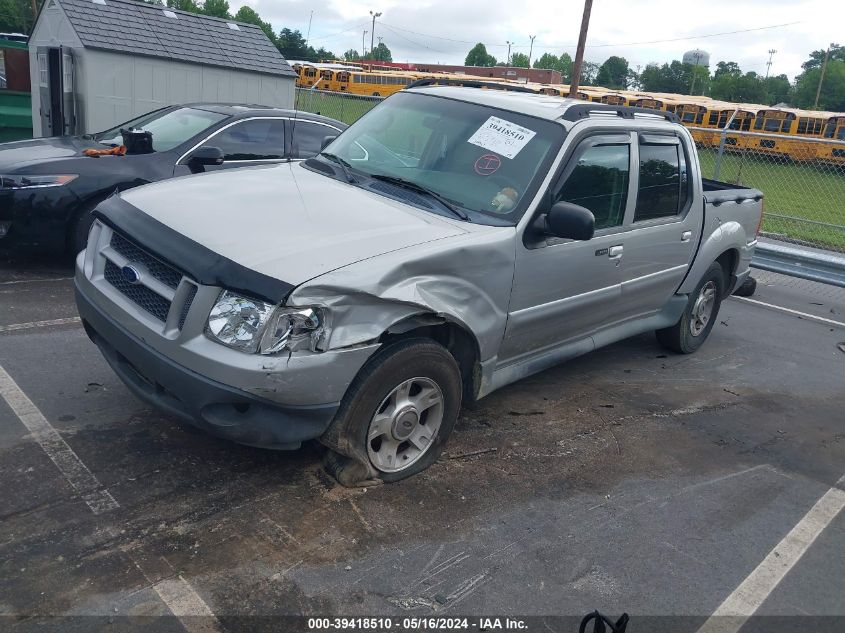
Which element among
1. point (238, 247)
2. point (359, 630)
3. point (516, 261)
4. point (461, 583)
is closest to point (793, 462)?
point (516, 261)

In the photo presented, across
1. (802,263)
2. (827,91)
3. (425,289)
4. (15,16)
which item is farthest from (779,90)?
(425,289)

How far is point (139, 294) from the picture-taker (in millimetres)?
3650

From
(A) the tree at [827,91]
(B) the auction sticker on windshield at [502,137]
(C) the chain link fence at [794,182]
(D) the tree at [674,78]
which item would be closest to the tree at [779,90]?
(A) the tree at [827,91]

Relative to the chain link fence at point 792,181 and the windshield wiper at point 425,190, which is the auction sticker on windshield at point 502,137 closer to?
the windshield wiper at point 425,190

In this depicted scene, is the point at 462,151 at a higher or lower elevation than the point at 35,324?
higher

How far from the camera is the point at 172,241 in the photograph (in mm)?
3496

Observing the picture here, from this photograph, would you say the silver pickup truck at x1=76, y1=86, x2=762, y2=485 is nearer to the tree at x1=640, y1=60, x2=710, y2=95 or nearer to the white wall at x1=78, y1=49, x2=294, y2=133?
the white wall at x1=78, y1=49, x2=294, y2=133

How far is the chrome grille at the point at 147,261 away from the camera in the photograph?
347 centimetres

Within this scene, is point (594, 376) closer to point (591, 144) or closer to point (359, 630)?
point (591, 144)

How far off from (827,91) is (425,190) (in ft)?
284

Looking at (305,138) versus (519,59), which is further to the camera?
(519,59)

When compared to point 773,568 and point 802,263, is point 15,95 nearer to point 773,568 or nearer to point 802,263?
point 802,263

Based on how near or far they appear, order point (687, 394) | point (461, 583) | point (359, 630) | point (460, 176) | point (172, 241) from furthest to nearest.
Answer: point (687, 394) → point (460, 176) → point (172, 241) → point (461, 583) → point (359, 630)

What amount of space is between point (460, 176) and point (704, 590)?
2505 millimetres
